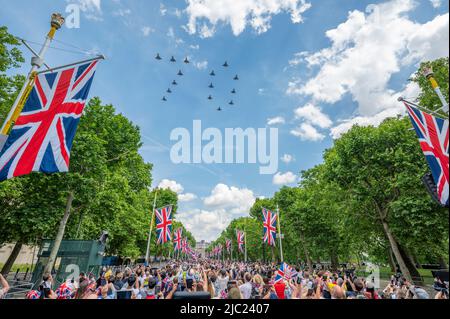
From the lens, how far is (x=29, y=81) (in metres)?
7.22

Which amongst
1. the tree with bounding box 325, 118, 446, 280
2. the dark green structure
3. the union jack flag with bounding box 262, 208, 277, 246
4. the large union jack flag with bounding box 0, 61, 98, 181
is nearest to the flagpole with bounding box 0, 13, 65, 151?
the large union jack flag with bounding box 0, 61, 98, 181

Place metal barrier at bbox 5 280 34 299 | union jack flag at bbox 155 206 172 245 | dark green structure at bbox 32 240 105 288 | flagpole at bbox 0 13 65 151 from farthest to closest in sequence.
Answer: union jack flag at bbox 155 206 172 245 → dark green structure at bbox 32 240 105 288 → metal barrier at bbox 5 280 34 299 → flagpole at bbox 0 13 65 151

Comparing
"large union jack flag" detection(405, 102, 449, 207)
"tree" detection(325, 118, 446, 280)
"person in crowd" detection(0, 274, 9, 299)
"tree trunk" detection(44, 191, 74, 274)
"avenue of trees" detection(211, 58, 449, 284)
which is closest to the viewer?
"person in crowd" detection(0, 274, 9, 299)

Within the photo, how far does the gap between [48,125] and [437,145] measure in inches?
452

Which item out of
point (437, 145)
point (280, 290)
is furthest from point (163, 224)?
point (437, 145)

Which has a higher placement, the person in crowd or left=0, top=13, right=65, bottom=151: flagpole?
left=0, top=13, right=65, bottom=151: flagpole

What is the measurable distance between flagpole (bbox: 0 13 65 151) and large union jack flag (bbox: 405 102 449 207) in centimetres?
1224

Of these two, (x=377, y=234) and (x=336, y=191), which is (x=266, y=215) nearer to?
(x=336, y=191)

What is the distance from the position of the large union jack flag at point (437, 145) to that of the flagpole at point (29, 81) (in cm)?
1224

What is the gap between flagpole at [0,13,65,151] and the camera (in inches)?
255

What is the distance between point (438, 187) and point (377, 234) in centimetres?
2313

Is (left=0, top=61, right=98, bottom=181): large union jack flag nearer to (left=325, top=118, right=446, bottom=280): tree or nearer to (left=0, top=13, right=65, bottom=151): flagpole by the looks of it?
(left=0, top=13, right=65, bottom=151): flagpole

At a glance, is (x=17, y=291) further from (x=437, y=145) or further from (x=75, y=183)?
(x=437, y=145)
